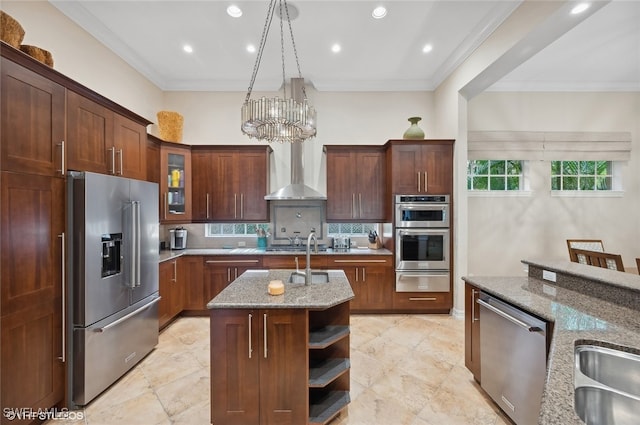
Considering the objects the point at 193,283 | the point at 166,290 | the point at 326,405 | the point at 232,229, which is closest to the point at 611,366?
the point at 326,405

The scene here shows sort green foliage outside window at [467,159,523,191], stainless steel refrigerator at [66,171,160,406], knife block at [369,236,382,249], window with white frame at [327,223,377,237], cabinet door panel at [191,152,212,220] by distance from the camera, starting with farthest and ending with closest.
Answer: window with white frame at [327,223,377,237]
green foliage outside window at [467,159,523,191]
knife block at [369,236,382,249]
cabinet door panel at [191,152,212,220]
stainless steel refrigerator at [66,171,160,406]

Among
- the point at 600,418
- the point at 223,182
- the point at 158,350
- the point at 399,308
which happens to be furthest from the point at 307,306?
the point at 223,182

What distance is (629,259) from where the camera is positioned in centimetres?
434

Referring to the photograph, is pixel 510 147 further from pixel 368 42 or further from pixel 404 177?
pixel 368 42

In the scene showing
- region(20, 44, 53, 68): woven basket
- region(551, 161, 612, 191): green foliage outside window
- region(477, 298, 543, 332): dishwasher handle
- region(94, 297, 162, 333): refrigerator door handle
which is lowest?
region(94, 297, 162, 333): refrigerator door handle

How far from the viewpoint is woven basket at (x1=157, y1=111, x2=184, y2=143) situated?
401cm

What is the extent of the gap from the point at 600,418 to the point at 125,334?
3245mm

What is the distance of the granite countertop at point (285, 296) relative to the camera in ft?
5.59

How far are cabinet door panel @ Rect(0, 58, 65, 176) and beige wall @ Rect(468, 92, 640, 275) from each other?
205 inches

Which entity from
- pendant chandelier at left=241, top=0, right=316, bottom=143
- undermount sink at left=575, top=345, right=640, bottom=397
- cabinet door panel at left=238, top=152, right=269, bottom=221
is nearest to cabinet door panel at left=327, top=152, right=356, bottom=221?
cabinet door panel at left=238, top=152, right=269, bottom=221

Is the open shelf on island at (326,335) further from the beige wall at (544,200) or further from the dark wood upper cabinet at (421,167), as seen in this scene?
the beige wall at (544,200)

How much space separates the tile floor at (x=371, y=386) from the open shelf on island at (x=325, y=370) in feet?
1.32

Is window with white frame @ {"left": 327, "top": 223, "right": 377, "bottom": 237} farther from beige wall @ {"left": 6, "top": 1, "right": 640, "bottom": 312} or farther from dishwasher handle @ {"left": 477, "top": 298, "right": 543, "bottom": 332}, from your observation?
dishwasher handle @ {"left": 477, "top": 298, "right": 543, "bottom": 332}

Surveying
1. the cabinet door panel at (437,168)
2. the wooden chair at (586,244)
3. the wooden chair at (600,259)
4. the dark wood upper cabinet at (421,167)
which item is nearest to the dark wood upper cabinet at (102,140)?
the dark wood upper cabinet at (421,167)
